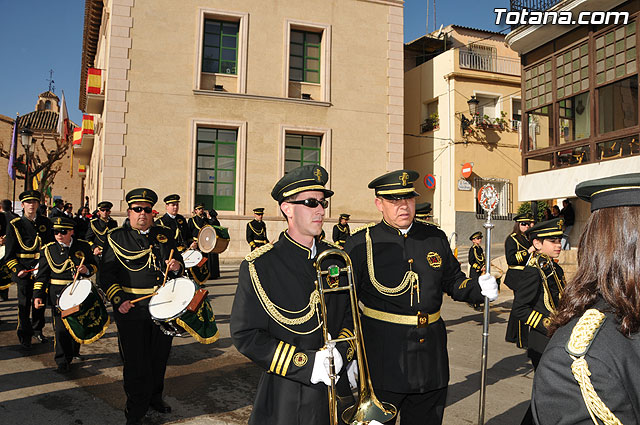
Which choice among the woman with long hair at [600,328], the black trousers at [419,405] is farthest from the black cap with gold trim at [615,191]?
the black trousers at [419,405]

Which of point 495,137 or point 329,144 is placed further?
point 495,137

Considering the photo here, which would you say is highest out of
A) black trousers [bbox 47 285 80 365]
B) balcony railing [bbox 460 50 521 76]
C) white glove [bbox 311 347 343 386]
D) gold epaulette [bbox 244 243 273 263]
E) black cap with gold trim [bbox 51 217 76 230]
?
balcony railing [bbox 460 50 521 76]

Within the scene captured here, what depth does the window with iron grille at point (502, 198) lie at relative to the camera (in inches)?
936

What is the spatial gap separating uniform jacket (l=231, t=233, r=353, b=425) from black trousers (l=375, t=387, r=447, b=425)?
0.87 metres

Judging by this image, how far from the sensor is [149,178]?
1806cm

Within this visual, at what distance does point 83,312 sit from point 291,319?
3.86 metres

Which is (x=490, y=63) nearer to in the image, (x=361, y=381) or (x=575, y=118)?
(x=575, y=118)

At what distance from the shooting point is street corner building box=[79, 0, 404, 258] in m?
18.0

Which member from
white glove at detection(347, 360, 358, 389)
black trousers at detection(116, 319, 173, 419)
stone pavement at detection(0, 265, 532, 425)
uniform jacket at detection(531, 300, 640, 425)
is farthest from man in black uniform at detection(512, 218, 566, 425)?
black trousers at detection(116, 319, 173, 419)

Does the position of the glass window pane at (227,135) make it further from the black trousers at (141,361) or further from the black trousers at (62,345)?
the black trousers at (141,361)

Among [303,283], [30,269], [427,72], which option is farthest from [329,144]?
[303,283]

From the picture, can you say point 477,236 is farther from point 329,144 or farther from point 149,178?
point 149,178

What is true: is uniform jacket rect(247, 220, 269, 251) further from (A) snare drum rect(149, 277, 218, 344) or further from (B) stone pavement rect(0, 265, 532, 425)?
(A) snare drum rect(149, 277, 218, 344)

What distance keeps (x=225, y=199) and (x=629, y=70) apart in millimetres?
14185
